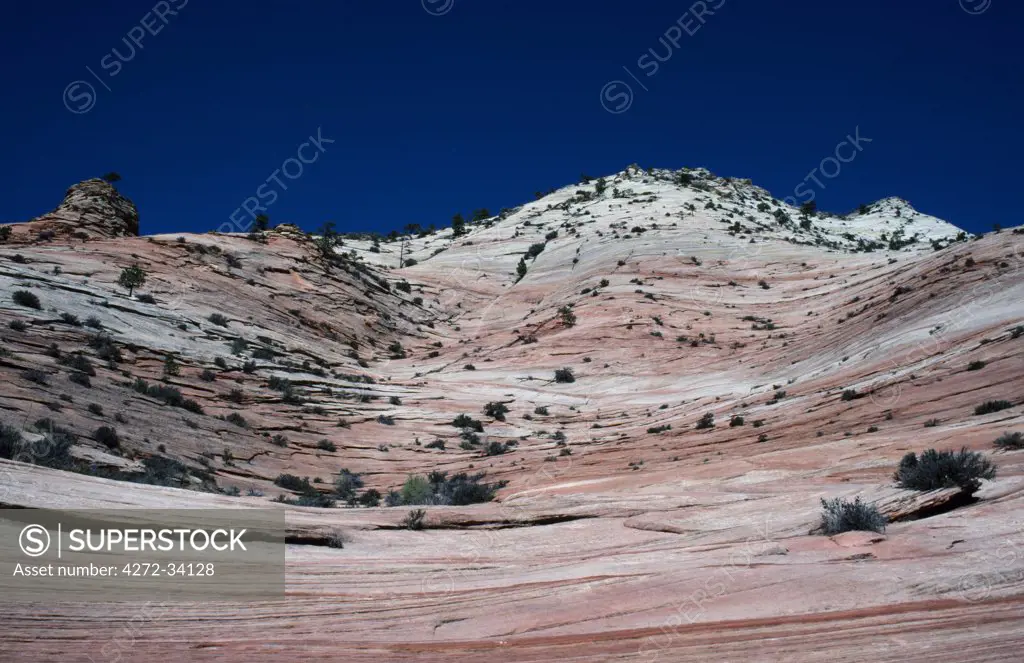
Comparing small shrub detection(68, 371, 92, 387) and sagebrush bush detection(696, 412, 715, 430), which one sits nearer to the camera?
small shrub detection(68, 371, 92, 387)

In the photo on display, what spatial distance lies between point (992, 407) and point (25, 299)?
29.5 meters

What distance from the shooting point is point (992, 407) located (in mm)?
14578

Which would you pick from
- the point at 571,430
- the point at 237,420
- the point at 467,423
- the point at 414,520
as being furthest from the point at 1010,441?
the point at 237,420

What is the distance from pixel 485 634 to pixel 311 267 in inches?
1685

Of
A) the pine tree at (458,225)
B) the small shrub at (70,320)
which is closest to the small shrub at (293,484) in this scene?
the small shrub at (70,320)

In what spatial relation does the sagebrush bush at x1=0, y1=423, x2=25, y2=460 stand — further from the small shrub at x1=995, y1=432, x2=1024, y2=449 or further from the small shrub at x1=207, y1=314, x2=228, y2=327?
the small shrub at x1=207, y1=314, x2=228, y2=327

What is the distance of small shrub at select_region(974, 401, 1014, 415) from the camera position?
47.3ft

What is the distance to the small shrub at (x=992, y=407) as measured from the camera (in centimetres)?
1442

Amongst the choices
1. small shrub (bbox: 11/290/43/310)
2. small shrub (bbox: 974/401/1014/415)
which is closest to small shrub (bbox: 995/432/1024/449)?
small shrub (bbox: 974/401/1014/415)

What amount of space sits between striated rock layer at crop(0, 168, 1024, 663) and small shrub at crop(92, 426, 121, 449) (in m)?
0.17

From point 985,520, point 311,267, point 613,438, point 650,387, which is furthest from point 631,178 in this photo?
point 985,520

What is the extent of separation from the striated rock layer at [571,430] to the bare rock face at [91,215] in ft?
2.02

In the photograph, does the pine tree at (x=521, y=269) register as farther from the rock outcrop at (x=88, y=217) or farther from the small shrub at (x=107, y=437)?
the small shrub at (x=107, y=437)

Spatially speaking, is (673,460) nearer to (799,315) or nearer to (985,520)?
(985,520)
